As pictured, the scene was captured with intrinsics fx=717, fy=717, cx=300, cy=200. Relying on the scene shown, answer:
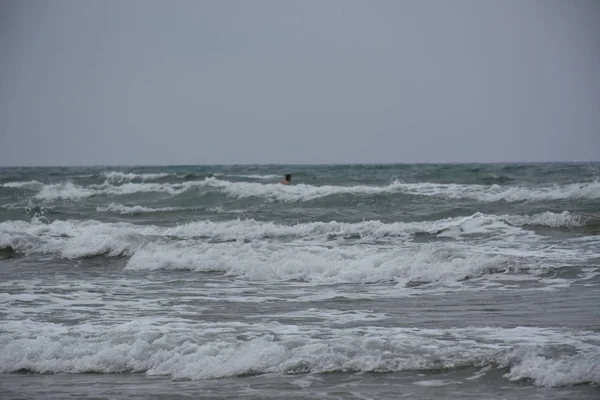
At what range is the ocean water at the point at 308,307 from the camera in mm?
→ 5910

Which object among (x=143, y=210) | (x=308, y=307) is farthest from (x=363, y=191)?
(x=308, y=307)

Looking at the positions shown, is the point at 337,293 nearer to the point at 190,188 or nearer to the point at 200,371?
the point at 200,371

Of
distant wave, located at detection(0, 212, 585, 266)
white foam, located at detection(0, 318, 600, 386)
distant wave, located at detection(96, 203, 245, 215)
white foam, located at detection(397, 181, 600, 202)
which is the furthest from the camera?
distant wave, located at detection(96, 203, 245, 215)

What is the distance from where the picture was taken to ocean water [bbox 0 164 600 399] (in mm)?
5910

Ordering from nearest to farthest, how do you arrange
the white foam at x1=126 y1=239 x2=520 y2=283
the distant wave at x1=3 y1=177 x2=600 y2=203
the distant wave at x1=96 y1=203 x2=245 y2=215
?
the white foam at x1=126 y1=239 x2=520 y2=283 < the distant wave at x1=96 y1=203 x2=245 y2=215 < the distant wave at x1=3 y1=177 x2=600 y2=203

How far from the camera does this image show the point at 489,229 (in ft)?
52.3

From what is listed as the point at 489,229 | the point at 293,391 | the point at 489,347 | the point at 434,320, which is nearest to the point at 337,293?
the point at 434,320

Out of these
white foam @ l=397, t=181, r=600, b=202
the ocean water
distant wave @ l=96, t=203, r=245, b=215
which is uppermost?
white foam @ l=397, t=181, r=600, b=202

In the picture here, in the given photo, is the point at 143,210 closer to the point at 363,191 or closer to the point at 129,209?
the point at 129,209

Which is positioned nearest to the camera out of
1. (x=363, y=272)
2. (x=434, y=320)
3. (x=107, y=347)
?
(x=107, y=347)

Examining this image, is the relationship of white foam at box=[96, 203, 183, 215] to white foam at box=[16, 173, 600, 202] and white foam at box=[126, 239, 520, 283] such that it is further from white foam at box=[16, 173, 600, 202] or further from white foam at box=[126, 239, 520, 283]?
white foam at box=[126, 239, 520, 283]

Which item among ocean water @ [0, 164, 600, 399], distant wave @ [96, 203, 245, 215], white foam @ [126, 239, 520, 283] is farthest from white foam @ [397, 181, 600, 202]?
white foam @ [126, 239, 520, 283]

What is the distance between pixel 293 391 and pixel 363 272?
5861mm

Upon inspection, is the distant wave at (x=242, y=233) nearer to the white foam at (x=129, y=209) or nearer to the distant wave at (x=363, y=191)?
the white foam at (x=129, y=209)
